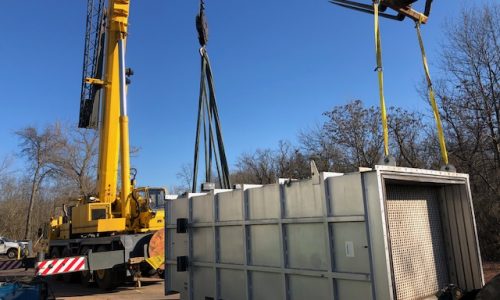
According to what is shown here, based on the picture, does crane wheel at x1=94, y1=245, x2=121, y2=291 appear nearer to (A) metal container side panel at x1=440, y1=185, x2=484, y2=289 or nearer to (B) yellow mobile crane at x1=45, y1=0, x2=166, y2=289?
(B) yellow mobile crane at x1=45, y1=0, x2=166, y2=289

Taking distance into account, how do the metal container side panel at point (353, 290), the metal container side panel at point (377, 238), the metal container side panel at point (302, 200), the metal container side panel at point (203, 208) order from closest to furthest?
the metal container side panel at point (377, 238), the metal container side panel at point (353, 290), the metal container side panel at point (302, 200), the metal container side panel at point (203, 208)

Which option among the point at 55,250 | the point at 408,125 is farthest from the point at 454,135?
the point at 55,250

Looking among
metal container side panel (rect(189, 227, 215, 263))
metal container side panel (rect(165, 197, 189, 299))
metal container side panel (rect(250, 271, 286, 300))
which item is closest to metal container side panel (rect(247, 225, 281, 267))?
metal container side panel (rect(250, 271, 286, 300))

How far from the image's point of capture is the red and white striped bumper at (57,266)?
963 centimetres

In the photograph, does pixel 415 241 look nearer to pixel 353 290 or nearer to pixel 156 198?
pixel 353 290

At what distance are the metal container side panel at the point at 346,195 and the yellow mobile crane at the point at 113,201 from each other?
8.51 metres

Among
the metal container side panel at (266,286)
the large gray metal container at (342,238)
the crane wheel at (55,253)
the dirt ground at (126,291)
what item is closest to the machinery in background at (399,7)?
the large gray metal container at (342,238)

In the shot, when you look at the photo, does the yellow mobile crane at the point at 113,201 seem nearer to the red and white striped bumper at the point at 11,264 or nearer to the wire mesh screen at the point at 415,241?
the red and white striped bumper at the point at 11,264

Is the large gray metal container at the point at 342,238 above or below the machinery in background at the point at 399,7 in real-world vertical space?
below

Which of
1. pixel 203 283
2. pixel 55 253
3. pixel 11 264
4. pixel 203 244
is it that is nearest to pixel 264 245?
pixel 203 244

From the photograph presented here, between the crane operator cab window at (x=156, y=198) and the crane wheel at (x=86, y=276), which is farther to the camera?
the crane operator cab window at (x=156, y=198)

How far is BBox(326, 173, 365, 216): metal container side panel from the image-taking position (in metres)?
4.31

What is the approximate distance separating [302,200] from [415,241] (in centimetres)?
140

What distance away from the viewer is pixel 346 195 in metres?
4.44
